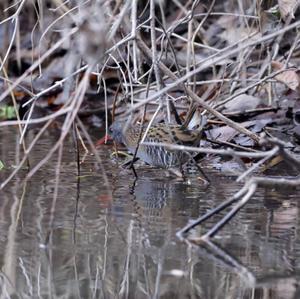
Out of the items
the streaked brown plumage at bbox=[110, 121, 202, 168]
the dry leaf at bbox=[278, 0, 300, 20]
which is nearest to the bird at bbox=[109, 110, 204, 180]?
the streaked brown plumage at bbox=[110, 121, 202, 168]

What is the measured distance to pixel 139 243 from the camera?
12.2 ft

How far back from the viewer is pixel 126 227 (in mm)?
3953

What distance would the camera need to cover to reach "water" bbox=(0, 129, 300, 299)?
3209 mm

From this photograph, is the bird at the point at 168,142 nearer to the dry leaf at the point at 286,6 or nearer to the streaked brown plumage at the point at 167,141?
the streaked brown plumage at the point at 167,141

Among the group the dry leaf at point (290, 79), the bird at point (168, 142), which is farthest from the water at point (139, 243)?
the dry leaf at point (290, 79)

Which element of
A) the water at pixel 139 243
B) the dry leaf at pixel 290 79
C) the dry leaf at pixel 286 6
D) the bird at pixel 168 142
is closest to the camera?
the water at pixel 139 243

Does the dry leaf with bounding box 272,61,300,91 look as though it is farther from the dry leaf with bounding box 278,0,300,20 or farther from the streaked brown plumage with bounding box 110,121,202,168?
the streaked brown plumage with bounding box 110,121,202,168

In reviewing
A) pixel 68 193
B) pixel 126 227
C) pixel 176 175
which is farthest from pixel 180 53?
pixel 126 227

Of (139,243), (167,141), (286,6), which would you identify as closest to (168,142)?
(167,141)

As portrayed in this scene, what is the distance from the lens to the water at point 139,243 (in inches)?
126

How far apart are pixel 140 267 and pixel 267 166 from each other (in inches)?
73.3

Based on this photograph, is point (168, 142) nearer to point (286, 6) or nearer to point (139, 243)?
point (286, 6)

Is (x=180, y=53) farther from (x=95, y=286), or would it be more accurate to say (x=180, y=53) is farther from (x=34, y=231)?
(x=95, y=286)

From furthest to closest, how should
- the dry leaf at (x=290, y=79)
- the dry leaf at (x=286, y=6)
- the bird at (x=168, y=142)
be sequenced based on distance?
the dry leaf at (x=290, y=79), the dry leaf at (x=286, y=6), the bird at (x=168, y=142)
